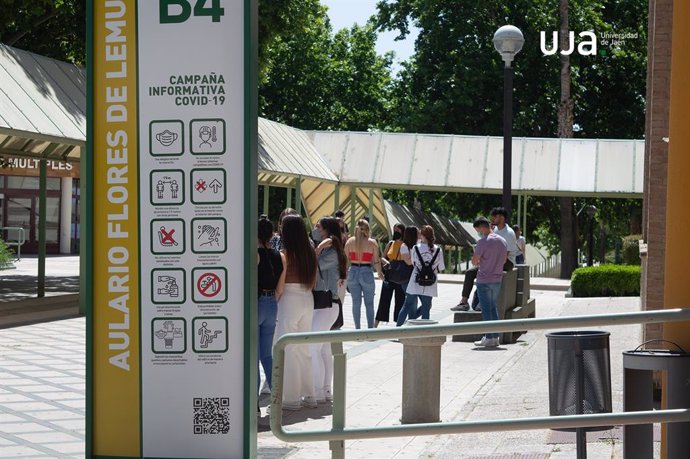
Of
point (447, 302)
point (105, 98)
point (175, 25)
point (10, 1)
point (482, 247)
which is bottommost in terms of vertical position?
point (447, 302)

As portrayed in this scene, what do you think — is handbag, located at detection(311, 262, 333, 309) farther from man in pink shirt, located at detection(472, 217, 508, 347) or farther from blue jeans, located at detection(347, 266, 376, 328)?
blue jeans, located at detection(347, 266, 376, 328)

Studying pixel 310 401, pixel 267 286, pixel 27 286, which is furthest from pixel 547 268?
pixel 267 286

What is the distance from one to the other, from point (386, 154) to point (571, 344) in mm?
27396

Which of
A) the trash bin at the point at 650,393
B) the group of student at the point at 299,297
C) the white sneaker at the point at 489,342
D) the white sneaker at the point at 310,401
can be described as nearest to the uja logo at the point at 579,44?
the white sneaker at the point at 489,342

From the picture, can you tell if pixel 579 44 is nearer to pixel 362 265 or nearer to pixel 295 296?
pixel 362 265

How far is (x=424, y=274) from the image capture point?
53.2ft

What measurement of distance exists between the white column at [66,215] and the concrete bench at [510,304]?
36.6 m

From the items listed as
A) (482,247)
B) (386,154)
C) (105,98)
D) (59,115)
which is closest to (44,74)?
(59,115)

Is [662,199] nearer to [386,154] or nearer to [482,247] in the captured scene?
[482,247]

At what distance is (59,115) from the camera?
1811cm

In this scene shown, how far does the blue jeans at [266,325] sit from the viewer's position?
9883 mm

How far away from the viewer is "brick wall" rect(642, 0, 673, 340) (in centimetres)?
1065

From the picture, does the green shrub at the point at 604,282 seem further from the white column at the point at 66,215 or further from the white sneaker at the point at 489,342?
the white column at the point at 66,215

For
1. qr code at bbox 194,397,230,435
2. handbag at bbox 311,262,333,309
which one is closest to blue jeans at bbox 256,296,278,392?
handbag at bbox 311,262,333,309
